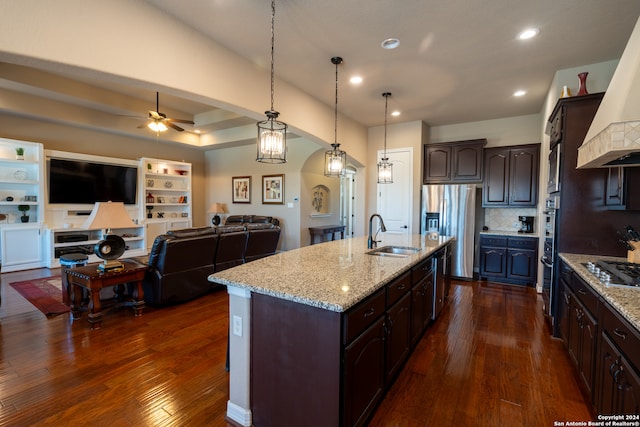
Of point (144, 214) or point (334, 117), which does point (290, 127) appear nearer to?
point (334, 117)

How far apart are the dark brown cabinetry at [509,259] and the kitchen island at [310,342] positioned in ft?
12.0

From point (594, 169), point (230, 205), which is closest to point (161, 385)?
point (594, 169)

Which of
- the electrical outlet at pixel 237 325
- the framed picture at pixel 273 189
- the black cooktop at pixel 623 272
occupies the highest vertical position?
the framed picture at pixel 273 189

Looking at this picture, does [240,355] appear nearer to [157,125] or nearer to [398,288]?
[398,288]

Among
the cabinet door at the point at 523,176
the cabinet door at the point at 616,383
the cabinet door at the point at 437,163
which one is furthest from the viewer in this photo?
the cabinet door at the point at 437,163

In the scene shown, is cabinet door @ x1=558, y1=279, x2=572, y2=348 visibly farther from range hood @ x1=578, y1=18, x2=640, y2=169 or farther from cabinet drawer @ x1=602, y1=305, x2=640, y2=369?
range hood @ x1=578, y1=18, x2=640, y2=169

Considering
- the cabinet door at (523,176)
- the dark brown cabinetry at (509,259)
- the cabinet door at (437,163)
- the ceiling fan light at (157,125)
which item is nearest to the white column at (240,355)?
the ceiling fan light at (157,125)

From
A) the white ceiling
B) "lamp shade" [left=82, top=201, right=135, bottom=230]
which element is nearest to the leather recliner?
"lamp shade" [left=82, top=201, right=135, bottom=230]

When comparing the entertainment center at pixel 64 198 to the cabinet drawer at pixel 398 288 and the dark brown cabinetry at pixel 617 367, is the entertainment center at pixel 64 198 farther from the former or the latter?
the dark brown cabinetry at pixel 617 367

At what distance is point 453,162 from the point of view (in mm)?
5395

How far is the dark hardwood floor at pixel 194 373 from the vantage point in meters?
1.83

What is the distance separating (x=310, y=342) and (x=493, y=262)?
4.57 meters

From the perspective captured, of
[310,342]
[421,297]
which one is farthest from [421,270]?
[310,342]

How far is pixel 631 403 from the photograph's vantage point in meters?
1.28
